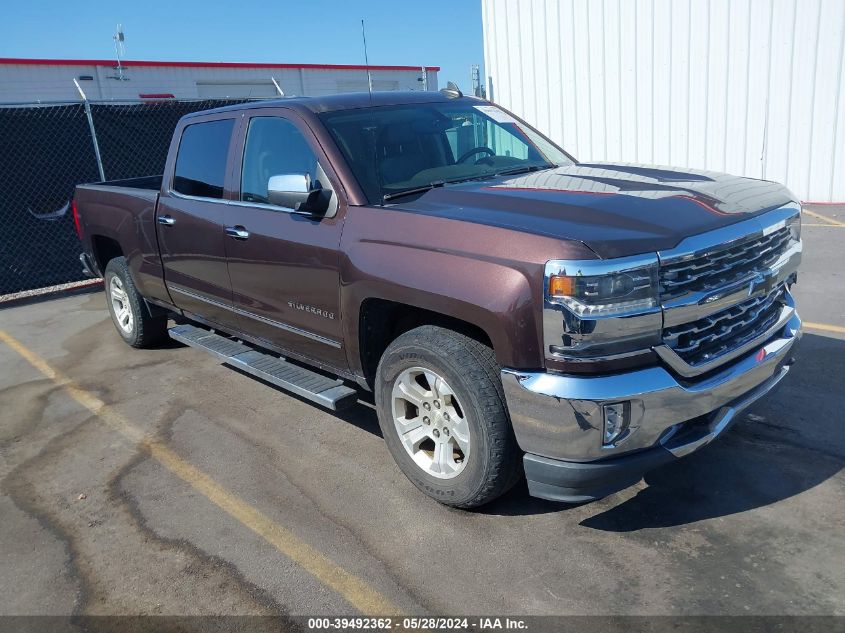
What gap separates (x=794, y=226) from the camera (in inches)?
147

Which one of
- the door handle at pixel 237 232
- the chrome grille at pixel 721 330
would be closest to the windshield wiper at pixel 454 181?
the door handle at pixel 237 232

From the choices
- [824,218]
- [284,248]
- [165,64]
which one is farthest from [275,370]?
[165,64]

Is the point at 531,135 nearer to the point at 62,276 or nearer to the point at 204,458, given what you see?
the point at 204,458

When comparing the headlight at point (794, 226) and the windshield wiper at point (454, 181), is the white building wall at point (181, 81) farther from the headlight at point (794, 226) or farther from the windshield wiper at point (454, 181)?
the headlight at point (794, 226)

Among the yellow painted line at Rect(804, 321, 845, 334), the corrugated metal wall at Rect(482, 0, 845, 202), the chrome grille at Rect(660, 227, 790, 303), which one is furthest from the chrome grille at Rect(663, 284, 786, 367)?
the corrugated metal wall at Rect(482, 0, 845, 202)

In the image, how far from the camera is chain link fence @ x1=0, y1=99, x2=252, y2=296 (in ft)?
31.9

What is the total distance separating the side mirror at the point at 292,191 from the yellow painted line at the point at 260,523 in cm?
159

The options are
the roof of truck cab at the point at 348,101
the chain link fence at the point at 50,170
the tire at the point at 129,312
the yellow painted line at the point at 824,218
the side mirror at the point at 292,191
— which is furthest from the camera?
the chain link fence at the point at 50,170

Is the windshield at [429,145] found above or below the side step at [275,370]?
above

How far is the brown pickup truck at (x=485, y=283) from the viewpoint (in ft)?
9.41

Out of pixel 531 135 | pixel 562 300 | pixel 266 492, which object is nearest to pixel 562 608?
pixel 562 300

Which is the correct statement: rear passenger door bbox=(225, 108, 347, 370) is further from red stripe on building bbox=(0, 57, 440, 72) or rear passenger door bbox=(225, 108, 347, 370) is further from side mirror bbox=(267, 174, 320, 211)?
red stripe on building bbox=(0, 57, 440, 72)

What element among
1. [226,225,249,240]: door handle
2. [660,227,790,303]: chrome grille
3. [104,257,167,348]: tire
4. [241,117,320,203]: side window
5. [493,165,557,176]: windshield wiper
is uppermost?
[241,117,320,203]: side window

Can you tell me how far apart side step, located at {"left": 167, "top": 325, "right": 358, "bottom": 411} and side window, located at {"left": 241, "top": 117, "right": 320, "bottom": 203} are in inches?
40.8
